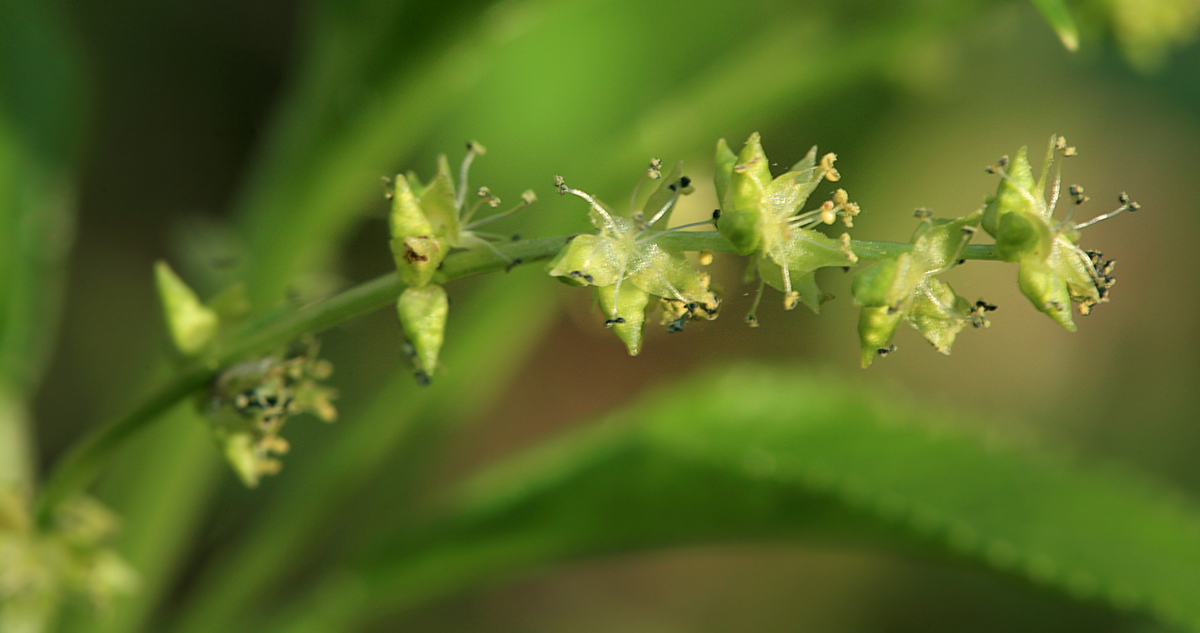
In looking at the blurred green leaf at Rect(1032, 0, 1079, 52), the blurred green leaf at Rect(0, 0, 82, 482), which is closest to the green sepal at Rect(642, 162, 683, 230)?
the blurred green leaf at Rect(1032, 0, 1079, 52)

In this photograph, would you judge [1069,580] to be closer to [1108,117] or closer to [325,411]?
[325,411]

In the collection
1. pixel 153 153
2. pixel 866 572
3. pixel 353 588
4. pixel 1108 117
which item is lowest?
pixel 353 588

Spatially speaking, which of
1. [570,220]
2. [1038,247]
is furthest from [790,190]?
[570,220]

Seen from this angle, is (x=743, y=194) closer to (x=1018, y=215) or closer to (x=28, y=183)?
(x=1018, y=215)

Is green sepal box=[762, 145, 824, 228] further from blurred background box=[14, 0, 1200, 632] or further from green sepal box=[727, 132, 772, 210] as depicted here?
blurred background box=[14, 0, 1200, 632]

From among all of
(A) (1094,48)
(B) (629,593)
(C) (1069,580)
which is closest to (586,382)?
(B) (629,593)

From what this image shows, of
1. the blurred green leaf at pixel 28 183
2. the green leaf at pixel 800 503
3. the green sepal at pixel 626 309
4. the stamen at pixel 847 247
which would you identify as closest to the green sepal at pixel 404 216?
the green sepal at pixel 626 309
